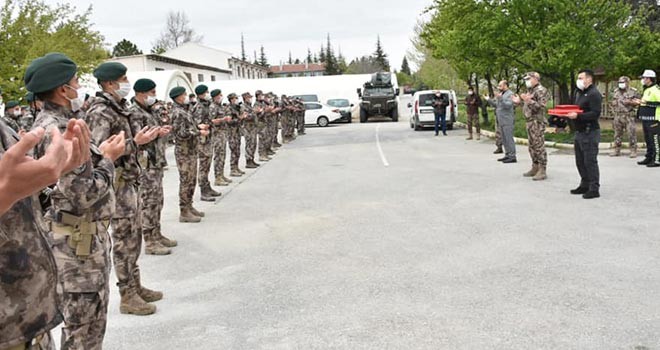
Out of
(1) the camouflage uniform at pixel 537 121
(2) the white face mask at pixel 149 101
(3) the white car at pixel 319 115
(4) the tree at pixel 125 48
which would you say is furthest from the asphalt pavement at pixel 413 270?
(4) the tree at pixel 125 48

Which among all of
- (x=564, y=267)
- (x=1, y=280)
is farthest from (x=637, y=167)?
(x=1, y=280)

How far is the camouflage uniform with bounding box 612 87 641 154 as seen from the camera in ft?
40.9

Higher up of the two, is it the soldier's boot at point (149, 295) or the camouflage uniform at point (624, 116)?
the camouflage uniform at point (624, 116)

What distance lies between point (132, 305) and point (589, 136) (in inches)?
282

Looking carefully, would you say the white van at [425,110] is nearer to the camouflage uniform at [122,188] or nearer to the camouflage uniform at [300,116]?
the camouflage uniform at [300,116]

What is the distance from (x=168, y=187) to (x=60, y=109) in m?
8.76

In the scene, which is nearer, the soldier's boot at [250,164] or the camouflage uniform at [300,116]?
the soldier's boot at [250,164]

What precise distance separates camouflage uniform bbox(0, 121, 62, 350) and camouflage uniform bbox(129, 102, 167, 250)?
3.33 metres

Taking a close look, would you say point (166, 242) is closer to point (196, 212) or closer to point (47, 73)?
point (196, 212)

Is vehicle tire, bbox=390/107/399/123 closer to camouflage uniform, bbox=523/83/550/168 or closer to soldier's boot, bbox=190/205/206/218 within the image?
camouflage uniform, bbox=523/83/550/168

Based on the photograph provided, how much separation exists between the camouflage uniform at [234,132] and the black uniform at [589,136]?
6826 mm

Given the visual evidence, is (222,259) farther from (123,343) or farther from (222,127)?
(222,127)

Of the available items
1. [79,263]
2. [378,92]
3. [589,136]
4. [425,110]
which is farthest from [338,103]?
[79,263]

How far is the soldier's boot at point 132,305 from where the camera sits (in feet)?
15.0
